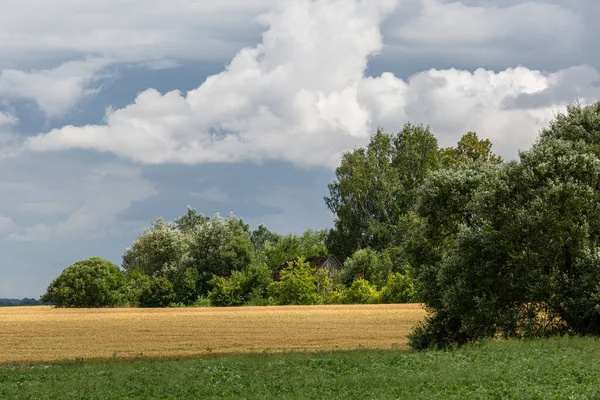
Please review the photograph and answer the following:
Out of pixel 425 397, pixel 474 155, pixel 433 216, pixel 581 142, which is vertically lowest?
pixel 425 397

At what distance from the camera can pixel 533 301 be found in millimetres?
34812

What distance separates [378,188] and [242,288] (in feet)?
103

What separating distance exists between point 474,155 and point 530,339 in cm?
7555

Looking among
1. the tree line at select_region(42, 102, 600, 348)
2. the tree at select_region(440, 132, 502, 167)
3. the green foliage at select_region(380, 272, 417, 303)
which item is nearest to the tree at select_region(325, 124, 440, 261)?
the tree at select_region(440, 132, 502, 167)

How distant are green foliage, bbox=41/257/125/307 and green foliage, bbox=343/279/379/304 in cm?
2501

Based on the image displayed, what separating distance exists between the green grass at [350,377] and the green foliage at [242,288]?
4829 centimetres

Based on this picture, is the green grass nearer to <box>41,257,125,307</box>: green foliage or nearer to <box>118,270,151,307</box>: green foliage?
<box>41,257,125,307</box>: green foliage

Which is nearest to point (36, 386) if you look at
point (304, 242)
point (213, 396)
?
point (213, 396)

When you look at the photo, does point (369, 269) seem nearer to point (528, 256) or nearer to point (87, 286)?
point (87, 286)

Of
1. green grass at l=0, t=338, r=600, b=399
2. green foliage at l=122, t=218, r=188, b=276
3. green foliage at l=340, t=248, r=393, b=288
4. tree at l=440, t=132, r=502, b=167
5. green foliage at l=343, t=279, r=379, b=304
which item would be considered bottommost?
green grass at l=0, t=338, r=600, b=399

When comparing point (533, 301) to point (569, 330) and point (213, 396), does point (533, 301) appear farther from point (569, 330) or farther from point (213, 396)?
point (213, 396)

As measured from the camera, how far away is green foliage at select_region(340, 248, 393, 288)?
85438 mm

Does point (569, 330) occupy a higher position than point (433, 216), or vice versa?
point (433, 216)

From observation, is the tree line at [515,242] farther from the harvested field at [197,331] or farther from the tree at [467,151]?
the tree at [467,151]
